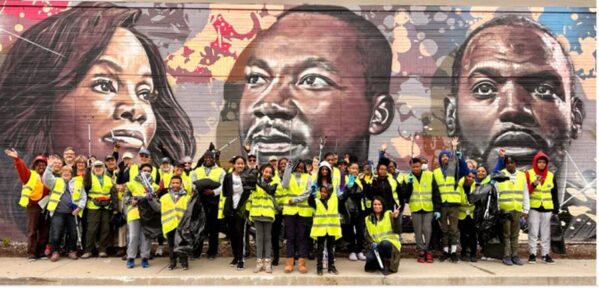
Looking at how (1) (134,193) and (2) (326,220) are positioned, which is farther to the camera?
(1) (134,193)

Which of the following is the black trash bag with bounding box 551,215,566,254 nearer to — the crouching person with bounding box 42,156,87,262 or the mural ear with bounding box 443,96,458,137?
the mural ear with bounding box 443,96,458,137

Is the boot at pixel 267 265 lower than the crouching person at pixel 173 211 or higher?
lower

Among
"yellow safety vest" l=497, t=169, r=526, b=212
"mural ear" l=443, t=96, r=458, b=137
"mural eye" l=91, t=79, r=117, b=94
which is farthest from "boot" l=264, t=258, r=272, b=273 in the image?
"mural eye" l=91, t=79, r=117, b=94

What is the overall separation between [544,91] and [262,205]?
7.49 m

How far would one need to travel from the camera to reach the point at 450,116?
1187cm

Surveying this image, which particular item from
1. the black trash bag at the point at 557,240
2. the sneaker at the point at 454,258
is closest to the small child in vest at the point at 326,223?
the sneaker at the point at 454,258

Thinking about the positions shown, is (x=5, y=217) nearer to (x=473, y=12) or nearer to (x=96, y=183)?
(x=96, y=183)

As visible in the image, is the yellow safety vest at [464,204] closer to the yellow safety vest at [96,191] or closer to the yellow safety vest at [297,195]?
the yellow safety vest at [297,195]

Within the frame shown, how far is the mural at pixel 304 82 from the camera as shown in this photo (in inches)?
457

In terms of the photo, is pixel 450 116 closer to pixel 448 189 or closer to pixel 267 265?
pixel 448 189

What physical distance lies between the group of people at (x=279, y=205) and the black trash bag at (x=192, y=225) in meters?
0.08

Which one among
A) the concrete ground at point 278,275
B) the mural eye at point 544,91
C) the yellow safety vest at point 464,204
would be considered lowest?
the concrete ground at point 278,275

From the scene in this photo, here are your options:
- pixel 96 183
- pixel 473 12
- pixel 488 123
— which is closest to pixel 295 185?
pixel 96 183

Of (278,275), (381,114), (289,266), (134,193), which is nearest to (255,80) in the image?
(381,114)
